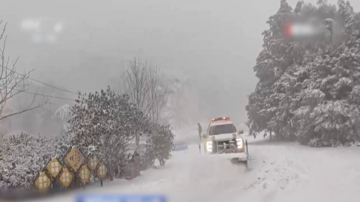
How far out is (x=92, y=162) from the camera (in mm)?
12703

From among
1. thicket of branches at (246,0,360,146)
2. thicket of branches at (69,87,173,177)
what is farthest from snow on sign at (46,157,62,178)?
thicket of branches at (246,0,360,146)

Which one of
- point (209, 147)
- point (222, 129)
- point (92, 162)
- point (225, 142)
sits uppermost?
point (222, 129)

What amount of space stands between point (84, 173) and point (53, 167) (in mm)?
1332

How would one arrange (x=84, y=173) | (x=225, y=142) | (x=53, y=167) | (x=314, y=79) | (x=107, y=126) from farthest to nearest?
(x=314, y=79), (x=225, y=142), (x=107, y=126), (x=84, y=173), (x=53, y=167)

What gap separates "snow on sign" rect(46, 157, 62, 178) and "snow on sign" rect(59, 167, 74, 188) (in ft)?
0.64

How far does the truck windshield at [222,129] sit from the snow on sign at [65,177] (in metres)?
7.19

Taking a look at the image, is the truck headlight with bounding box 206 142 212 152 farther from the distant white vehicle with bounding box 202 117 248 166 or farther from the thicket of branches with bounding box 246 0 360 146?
the thicket of branches with bounding box 246 0 360 146

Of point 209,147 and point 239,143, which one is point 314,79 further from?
point 209,147

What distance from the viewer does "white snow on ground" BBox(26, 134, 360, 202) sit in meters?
9.42

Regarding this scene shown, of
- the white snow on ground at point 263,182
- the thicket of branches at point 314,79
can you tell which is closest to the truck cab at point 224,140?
the white snow on ground at point 263,182

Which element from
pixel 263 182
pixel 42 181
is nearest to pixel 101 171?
pixel 42 181

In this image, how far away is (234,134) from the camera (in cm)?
1525

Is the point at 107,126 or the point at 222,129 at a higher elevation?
the point at 107,126

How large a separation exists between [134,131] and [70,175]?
3.09 meters
